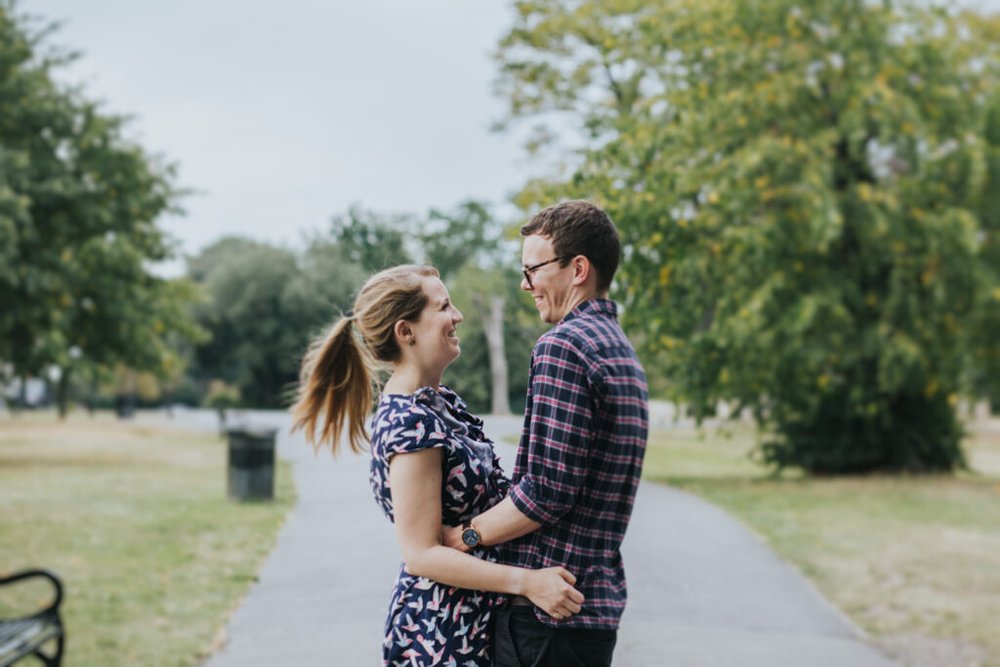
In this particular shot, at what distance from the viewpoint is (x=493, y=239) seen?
4.54 m

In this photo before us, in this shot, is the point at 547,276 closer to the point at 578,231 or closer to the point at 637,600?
the point at 578,231

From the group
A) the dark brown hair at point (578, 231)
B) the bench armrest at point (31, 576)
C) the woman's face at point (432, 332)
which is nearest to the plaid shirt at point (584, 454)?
the dark brown hair at point (578, 231)

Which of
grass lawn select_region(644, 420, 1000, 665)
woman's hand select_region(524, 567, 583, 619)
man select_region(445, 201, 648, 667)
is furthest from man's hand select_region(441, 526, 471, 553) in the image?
grass lawn select_region(644, 420, 1000, 665)

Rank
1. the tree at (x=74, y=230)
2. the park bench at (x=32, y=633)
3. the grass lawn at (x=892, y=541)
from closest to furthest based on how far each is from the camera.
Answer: the park bench at (x=32, y=633), the grass lawn at (x=892, y=541), the tree at (x=74, y=230)

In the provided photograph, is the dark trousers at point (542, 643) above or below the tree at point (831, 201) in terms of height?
below

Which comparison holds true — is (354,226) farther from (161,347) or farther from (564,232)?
(161,347)

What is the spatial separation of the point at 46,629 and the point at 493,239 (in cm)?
301

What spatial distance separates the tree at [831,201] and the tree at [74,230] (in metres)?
8.63

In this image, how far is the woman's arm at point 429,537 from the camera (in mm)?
2293

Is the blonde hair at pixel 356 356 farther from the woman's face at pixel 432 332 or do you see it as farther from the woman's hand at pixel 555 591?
the woman's hand at pixel 555 591

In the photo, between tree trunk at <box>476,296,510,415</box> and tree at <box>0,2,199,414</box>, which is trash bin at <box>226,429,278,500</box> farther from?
tree trunk at <box>476,296,510,415</box>

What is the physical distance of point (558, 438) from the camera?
2191mm

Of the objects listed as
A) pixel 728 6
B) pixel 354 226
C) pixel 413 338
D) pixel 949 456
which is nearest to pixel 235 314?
pixel 728 6

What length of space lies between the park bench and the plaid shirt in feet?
11.8
